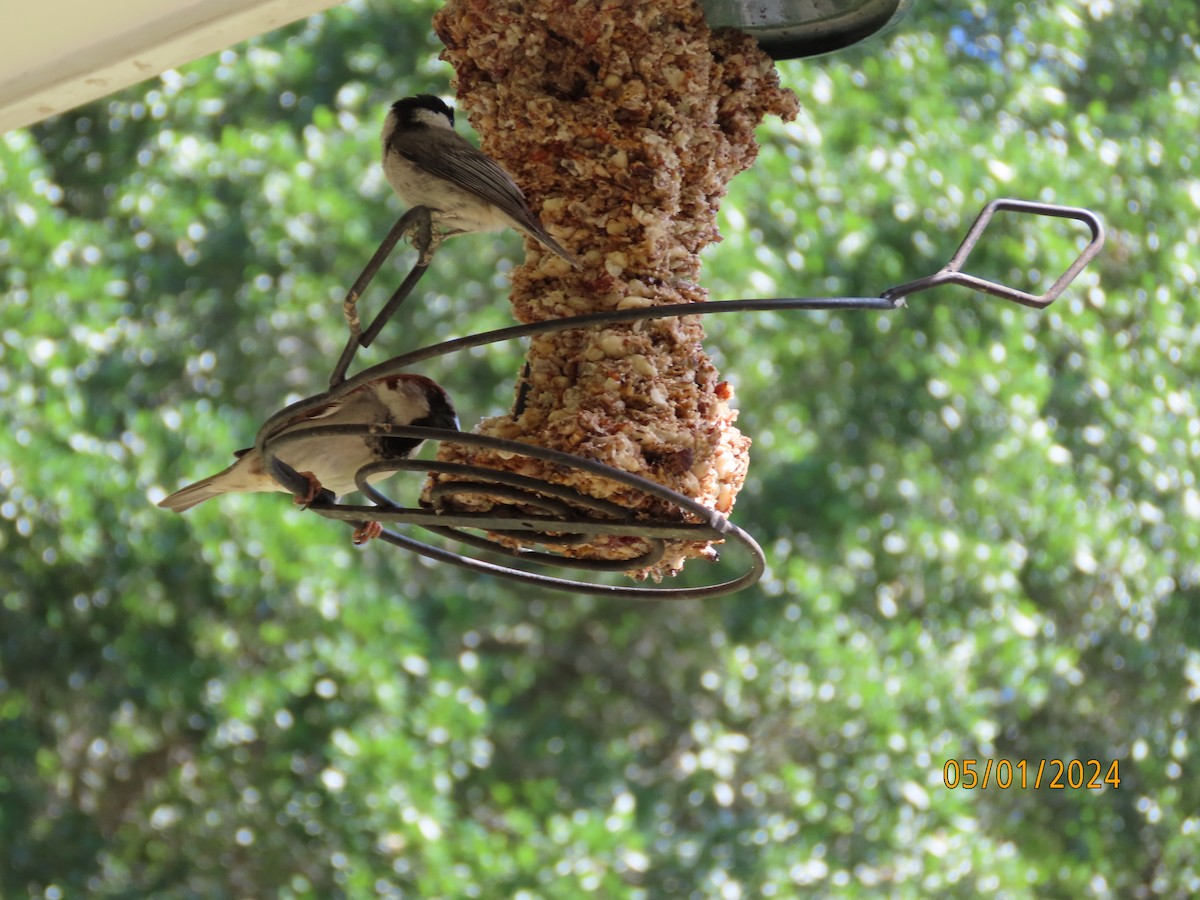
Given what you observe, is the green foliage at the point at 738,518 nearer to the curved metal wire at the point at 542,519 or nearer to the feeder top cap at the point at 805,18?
the feeder top cap at the point at 805,18

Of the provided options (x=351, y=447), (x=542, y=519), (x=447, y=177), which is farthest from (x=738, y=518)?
(x=542, y=519)

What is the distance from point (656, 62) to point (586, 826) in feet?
10.3

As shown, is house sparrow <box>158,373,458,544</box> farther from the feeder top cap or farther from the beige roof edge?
the feeder top cap

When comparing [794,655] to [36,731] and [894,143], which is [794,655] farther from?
[36,731]

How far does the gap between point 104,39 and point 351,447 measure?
1.81 ft

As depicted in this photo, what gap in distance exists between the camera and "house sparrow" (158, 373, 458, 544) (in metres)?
1.72

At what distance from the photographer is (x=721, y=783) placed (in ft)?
15.7

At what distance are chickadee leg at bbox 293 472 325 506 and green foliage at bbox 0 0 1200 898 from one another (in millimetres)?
2702

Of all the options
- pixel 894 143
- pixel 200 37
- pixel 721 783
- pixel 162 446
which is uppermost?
pixel 200 37

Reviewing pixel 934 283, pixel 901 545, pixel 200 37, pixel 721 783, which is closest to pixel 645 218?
pixel 934 283

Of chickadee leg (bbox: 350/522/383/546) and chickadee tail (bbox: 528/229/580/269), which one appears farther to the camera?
chickadee leg (bbox: 350/522/383/546)

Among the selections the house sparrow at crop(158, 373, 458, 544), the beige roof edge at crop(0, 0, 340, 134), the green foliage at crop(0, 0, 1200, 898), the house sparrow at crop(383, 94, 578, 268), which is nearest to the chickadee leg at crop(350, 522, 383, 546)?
the house sparrow at crop(158, 373, 458, 544)

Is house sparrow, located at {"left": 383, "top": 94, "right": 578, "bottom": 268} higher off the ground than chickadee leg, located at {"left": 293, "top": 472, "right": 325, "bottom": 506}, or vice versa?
house sparrow, located at {"left": 383, "top": 94, "right": 578, "bottom": 268}

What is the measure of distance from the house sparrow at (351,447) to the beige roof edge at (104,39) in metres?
0.43
